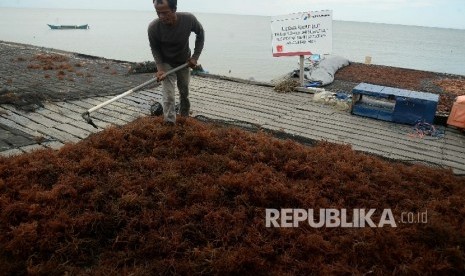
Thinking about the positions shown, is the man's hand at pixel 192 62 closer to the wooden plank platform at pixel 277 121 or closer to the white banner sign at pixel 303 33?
the wooden plank platform at pixel 277 121

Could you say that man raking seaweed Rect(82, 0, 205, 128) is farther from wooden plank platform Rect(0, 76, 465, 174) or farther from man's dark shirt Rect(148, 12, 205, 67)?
wooden plank platform Rect(0, 76, 465, 174)

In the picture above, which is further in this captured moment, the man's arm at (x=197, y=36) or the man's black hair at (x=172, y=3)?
the man's arm at (x=197, y=36)

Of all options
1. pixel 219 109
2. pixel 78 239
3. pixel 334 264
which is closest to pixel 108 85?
pixel 219 109

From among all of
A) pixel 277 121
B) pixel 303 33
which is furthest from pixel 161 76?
pixel 303 33

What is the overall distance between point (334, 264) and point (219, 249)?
1.02m

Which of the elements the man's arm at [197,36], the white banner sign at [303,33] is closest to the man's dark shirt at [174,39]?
the man's arm at [197,36]

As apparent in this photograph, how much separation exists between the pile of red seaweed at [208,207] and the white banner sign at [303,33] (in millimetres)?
5292

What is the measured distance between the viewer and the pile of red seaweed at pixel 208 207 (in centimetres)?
296

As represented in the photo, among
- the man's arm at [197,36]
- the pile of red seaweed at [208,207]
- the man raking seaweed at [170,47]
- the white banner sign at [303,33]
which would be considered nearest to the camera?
the pile of red seaweed at [208,207]

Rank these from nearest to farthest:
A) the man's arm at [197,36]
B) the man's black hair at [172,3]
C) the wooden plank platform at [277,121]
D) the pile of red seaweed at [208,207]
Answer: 1. the pile of red seaweed at [208,207]
2. the man's black hair at [172,3]
3. the wooden plank platform at [277,121]
4. the man's arm at [197,36]

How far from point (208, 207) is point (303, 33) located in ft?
24.2

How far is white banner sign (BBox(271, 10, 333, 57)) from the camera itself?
9359mm

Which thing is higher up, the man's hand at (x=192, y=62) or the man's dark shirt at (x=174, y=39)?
the man's dark shirt at (x=174, y=39)

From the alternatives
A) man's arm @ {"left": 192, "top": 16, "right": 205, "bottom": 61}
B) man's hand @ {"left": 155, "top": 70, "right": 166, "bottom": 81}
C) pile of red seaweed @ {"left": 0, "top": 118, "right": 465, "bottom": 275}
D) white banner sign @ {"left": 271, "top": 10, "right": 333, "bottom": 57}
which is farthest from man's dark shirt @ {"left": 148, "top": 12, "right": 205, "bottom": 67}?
white banner sign @ {"left": 271, "top": 10, "right": 333, "bottom": 57}
